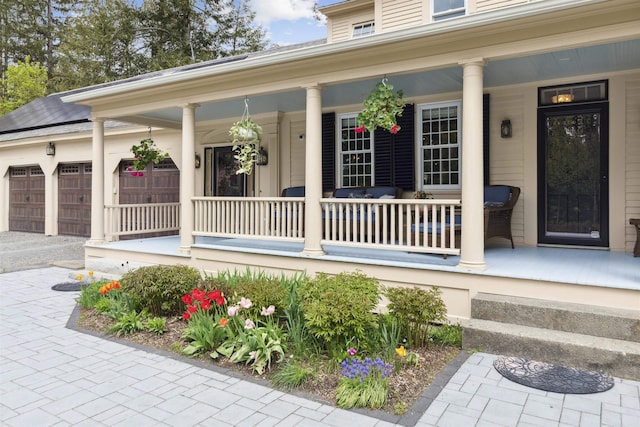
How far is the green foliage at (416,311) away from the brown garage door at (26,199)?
40.7 ft

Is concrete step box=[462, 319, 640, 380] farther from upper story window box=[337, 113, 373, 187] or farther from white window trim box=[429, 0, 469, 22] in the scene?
white window trim box=[429, 0, 469, 22]

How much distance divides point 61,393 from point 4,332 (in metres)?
1.95

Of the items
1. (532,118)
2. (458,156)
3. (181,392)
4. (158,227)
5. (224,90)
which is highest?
(224,90)

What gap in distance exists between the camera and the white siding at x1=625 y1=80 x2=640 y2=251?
5422mm

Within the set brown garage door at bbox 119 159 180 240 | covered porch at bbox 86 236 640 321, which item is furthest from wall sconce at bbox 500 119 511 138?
brown garage door at bbox 119 159 180 240

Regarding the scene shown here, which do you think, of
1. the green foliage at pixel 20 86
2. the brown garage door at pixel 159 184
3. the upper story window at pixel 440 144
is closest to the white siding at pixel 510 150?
the upper story window at pixel 440 144

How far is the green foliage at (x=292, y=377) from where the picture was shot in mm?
3097

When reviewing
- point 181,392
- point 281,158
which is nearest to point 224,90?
point 281,158

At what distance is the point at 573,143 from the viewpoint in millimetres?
5828

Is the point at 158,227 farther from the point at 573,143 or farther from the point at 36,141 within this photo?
the point at 573,143

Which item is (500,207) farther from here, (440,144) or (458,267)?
(458,267)

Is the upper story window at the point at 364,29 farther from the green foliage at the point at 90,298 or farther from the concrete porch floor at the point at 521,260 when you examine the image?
the green foliage at the point at 90,298

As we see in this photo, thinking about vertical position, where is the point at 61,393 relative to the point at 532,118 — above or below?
below

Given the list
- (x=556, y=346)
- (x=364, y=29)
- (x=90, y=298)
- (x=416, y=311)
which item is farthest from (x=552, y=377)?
(x=364, y=29)
